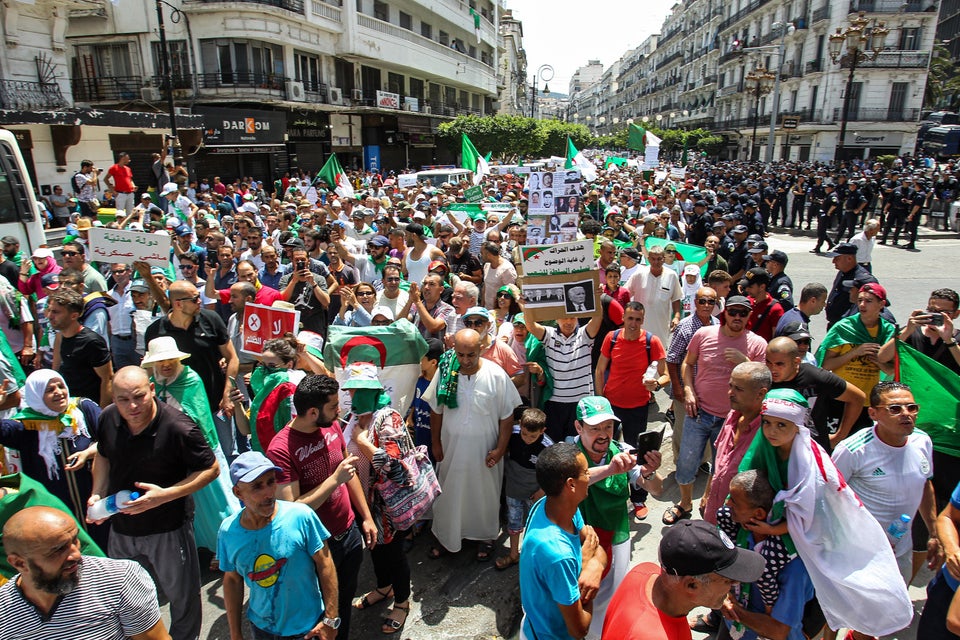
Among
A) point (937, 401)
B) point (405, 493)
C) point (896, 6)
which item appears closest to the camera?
point (405, 493)

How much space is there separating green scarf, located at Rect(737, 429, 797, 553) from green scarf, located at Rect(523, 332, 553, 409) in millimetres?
1875

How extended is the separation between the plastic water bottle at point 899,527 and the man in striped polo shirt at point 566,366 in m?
2.12

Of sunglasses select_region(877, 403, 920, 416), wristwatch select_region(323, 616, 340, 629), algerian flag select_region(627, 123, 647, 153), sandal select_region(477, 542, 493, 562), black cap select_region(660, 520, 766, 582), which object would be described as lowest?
sandal select_region(477, 542, 493, 562)

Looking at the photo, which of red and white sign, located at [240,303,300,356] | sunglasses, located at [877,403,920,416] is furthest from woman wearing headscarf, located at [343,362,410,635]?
sunglasses, located at [877,403,920,416]

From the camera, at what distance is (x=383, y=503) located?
362 centimetres

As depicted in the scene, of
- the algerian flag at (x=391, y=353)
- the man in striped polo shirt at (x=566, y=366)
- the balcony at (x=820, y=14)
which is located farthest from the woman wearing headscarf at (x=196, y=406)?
the balcony at (x=820, y=14)

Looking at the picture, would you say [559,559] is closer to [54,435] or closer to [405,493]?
[405,493]

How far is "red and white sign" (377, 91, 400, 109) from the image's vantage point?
113 ft

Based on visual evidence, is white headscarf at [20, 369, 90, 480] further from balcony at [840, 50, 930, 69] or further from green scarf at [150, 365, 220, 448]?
balcony at [840, 50, 930, 69]

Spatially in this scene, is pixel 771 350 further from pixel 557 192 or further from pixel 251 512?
pixel 557 192

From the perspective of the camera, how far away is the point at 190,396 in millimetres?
4059

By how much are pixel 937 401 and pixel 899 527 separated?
102 cm

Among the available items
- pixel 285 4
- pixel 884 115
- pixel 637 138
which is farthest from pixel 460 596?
pixel 884 115

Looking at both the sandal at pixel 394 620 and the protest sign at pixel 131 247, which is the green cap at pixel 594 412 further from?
the protest sign at pixel 131 247
